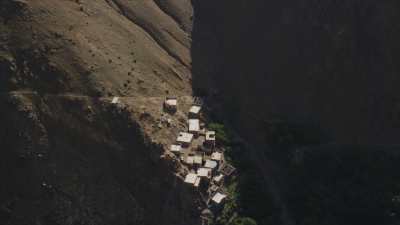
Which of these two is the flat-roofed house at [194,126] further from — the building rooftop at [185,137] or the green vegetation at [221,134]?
the green vegetation at [221,134]

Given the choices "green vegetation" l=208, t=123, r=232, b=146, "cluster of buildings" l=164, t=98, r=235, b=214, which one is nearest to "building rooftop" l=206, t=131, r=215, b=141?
"cluster of buildings" l=164, t=98, r=235, b=214

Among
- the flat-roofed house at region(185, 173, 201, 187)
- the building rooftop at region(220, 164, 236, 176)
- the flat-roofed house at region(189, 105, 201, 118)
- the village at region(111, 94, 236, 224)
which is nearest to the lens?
the flat-roofed house at region(185, 173, 201, 187)

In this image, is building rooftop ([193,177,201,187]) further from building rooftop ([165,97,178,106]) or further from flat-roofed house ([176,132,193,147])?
building rooftop ([165,97,178,106])

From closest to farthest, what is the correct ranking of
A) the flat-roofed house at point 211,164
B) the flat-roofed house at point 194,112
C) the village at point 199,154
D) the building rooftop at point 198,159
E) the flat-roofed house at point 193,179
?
1. the flat-roofed house at point 193,179
2. the village at point 199,154
3. the building rooftop at point 198,159
4. the flat-roofed house at point 211,164
5. the flat-roofed house at point 194,112

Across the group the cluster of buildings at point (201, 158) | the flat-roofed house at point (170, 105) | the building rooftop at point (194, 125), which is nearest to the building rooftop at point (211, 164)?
the cluster of buildings at point (201, 158)

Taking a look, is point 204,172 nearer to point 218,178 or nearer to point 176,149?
point 218,178
